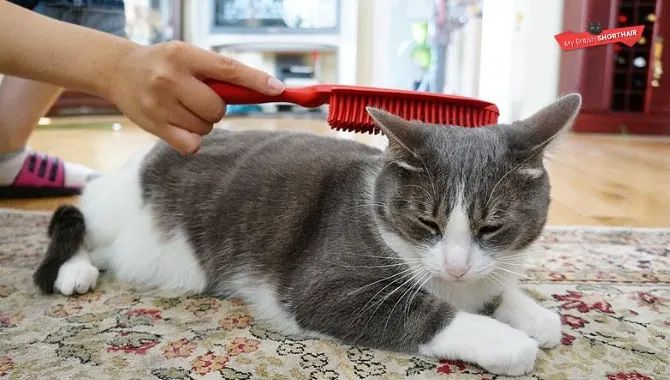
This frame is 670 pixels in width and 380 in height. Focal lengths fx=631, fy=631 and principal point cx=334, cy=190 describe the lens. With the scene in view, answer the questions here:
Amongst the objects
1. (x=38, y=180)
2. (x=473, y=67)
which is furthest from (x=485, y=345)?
(x=473, y=67)

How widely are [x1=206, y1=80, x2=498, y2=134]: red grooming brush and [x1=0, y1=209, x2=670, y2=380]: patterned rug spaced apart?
0.38 meters

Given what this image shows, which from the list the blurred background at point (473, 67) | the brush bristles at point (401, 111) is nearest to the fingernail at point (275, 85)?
the brush bristles at point (401, 111)

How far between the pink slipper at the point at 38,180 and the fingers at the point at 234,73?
1.36 m

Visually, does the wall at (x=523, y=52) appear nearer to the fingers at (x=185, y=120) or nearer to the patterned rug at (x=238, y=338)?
the patterned rug at (x=238, y=338)

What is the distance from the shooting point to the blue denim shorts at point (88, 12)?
2.12m

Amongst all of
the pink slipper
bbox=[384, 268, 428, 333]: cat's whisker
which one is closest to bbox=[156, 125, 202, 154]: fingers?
bbox=[384, 268, 428, 333]: cat's whisker

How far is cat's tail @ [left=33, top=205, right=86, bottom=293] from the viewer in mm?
1197

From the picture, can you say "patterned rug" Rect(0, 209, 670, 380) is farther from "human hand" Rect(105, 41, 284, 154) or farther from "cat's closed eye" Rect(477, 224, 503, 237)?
"human hand" Rect(105, 41, 284, 154)

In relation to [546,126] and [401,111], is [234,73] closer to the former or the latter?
[401,111]

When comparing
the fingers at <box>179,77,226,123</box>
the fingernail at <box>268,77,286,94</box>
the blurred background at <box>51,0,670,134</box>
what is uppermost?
the blurred background at <box>51,0,670,134</box>

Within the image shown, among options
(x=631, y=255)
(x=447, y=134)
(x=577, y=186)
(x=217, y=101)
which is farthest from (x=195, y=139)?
(x=577, y=186)

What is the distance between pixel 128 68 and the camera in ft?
3.26

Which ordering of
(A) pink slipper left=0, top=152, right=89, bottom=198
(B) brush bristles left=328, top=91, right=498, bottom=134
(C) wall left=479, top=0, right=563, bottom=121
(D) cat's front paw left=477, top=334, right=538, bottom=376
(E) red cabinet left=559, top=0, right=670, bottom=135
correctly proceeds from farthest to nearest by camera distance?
(A) pink slipper left=0, top=152, right=89, bottom=198
(C) wall left=479, top=0, right=563, bottom=121
(E) red cabinet left=559, top=0, right=670, bottom=135
(B) brush bristles left=328, top=91, right=498, bottom=134
(D) cat's front paw left=477, top=334, right=538, bottom=376

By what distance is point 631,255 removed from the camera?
154cm
